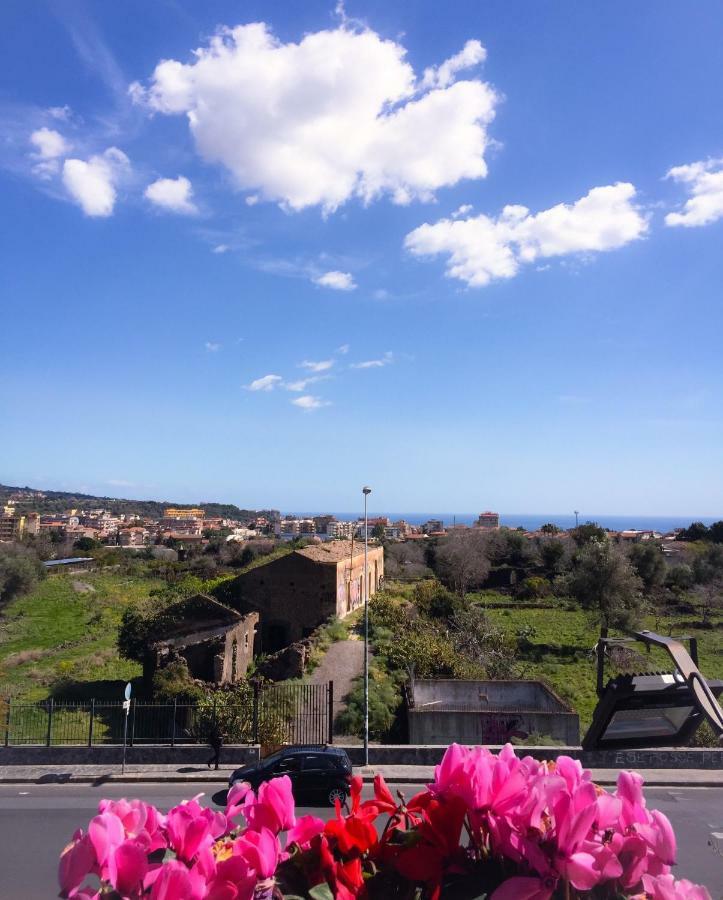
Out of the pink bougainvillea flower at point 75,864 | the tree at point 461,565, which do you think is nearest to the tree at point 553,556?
the tree at point 461,565

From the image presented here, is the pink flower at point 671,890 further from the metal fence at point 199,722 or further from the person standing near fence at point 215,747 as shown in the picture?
the metal fence at point 199,722

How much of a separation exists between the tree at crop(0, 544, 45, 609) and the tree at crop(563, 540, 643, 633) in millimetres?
39674

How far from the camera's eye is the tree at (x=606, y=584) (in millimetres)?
41344

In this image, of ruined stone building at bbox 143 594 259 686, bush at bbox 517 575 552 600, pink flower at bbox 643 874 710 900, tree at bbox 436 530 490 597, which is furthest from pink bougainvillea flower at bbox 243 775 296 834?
tree at bbox 436 530 490 597

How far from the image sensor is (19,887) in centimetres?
988

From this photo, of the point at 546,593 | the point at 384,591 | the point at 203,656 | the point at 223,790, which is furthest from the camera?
the point at 546,593

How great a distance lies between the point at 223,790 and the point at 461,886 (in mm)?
14521

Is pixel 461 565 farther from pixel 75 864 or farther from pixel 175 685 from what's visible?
pixel 75 864

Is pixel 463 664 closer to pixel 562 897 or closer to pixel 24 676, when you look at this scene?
pixel 24 676

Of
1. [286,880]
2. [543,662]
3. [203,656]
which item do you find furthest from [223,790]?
[543,662]

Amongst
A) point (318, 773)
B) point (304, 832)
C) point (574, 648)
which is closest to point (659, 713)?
point (304, 832)

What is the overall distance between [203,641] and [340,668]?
555 cm

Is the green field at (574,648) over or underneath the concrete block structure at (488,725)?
underneath

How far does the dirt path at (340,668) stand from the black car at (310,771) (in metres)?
6.47
